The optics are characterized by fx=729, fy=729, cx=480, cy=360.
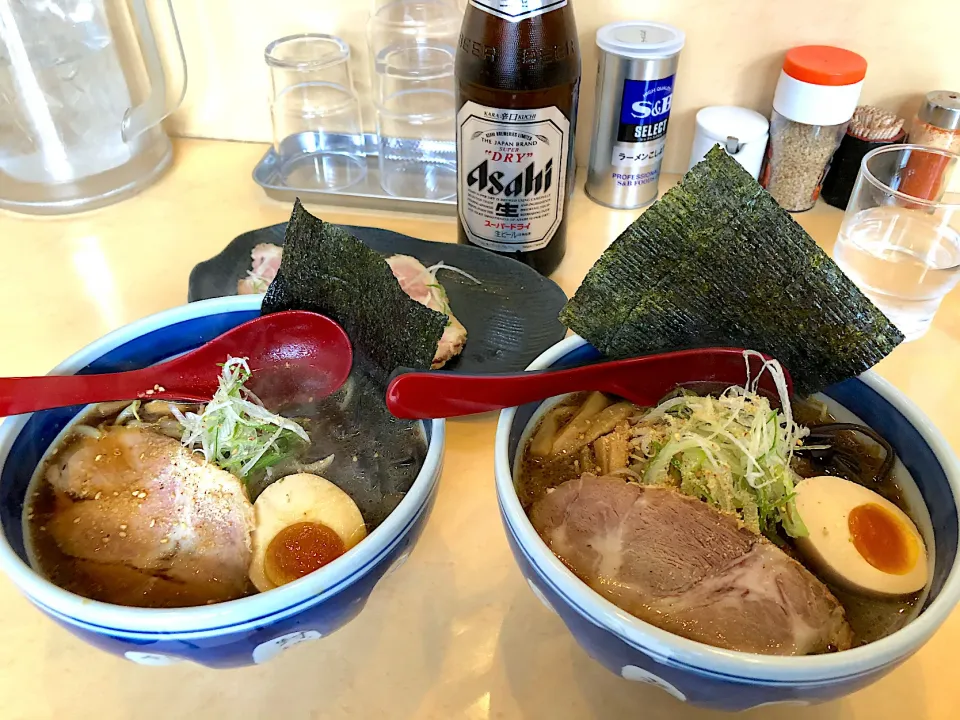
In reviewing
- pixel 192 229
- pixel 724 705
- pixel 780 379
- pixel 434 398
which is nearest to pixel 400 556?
pixel 434 398

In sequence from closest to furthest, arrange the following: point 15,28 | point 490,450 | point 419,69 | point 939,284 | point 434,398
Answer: point 434,398, point 490,450, point 939,284, point 15,28, point 419,69

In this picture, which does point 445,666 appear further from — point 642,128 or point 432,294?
point 642,128

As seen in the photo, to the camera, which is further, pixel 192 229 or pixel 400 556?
pixel 192 229

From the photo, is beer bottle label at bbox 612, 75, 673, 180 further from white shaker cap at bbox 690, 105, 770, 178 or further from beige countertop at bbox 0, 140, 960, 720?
beige countertop at bbox 0, 140, 960, 720

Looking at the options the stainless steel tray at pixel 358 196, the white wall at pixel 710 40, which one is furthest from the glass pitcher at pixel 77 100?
the stainless steel tray at pixel 358 196

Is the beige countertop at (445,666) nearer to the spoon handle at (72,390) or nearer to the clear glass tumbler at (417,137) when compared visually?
the spoon handle at (72,390)

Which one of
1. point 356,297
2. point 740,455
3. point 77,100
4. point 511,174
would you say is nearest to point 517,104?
point 511,174

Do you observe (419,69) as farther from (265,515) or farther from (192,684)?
(192,684)
